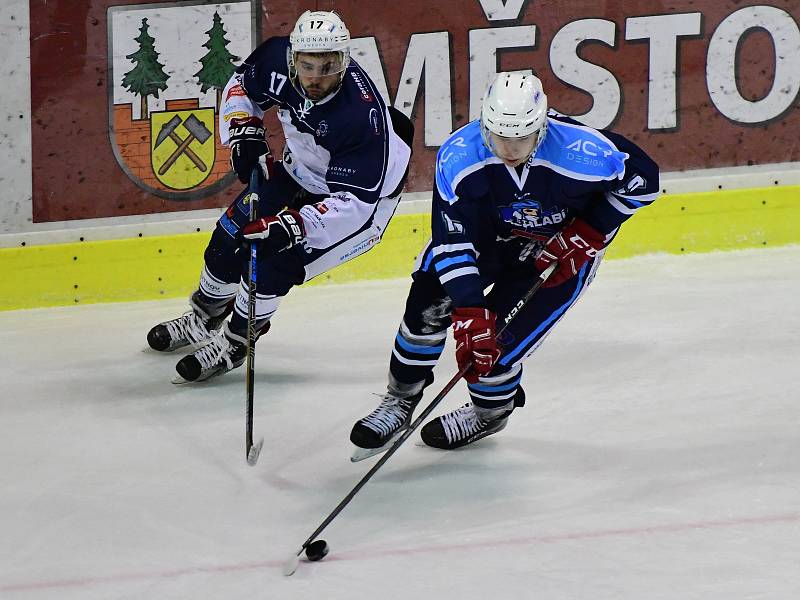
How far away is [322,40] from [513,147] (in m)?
0.92

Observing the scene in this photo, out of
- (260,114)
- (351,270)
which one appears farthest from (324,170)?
(351,270)

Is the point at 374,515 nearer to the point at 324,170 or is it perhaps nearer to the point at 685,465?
the point at 685,465

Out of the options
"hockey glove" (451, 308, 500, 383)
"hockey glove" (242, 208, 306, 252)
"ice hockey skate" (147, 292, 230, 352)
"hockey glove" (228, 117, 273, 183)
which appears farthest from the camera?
"ice hockey skate" (147, 292, 230, 352)

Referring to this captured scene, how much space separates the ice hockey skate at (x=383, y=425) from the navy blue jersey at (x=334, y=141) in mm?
584

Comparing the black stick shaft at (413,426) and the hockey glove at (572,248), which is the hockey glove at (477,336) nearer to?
the black stick shaft at (413,426)

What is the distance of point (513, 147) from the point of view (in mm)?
3057

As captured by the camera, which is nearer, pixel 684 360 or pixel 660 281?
pixel 684 360

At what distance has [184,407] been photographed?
13.1 feet

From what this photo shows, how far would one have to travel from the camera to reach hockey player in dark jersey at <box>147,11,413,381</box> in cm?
380

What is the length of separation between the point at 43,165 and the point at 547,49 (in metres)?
2.07

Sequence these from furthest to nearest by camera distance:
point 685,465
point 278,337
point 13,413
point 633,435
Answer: point 278,337, point 13,413, point 633,435, point 685,465

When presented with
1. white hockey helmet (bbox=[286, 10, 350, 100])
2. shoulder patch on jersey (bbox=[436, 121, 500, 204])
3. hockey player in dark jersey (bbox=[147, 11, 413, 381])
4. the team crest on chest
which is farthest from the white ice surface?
white hockey helmet (bbox=[286, 10, 350, 100])

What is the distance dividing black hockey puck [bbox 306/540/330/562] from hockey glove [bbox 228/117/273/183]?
1.57 metres

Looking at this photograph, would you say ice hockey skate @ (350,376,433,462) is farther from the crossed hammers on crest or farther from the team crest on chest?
the crossed hammers on crest
